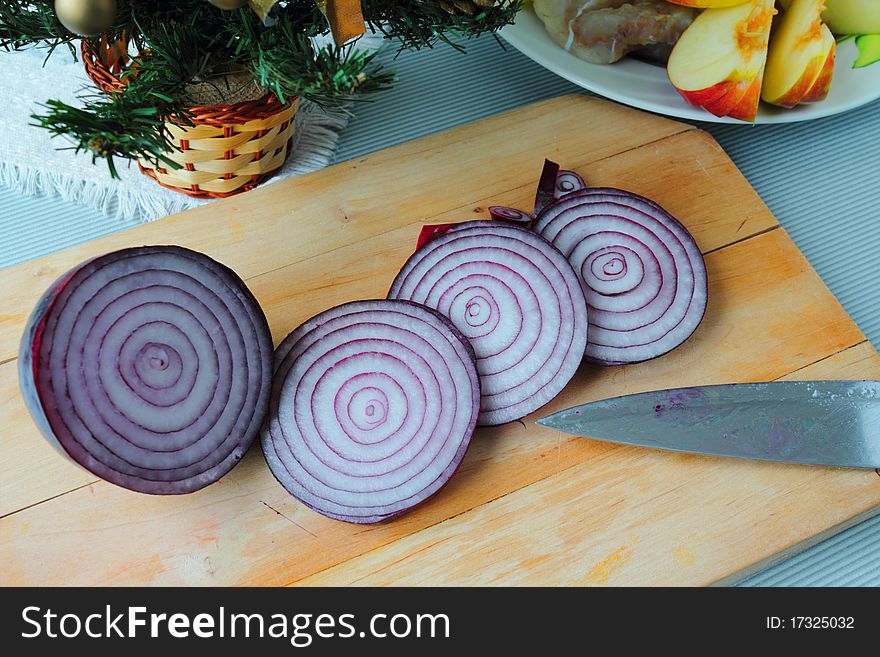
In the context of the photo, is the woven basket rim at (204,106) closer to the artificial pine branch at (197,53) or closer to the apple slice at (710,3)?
the artificial pine branch at (197,53)

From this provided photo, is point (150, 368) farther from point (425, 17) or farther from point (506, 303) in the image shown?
point (425, 17)

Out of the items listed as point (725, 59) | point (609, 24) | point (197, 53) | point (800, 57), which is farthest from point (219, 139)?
point (800, 57)

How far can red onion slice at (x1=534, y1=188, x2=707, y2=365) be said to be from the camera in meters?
1.26

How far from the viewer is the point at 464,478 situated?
47.0 inches

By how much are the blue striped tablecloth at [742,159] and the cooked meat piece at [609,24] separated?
0.19 m

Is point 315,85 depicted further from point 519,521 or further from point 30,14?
point 519,521

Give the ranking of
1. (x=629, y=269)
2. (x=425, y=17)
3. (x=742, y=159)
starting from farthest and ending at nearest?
(x=742, y=159), (x=629, y=269), (x=425, y=17)

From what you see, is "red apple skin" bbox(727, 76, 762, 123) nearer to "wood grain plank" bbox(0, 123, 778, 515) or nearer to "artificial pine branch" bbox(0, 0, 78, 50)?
"wood grain plank" bbox(0, 123, 778, 515)

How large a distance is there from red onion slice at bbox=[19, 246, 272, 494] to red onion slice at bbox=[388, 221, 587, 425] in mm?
262

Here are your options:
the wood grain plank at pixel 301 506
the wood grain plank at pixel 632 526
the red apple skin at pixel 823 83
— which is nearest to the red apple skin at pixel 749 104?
the red apple skin at pixel 823 83

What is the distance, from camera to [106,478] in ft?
3.42

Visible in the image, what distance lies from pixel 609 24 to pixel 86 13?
37.5 inches

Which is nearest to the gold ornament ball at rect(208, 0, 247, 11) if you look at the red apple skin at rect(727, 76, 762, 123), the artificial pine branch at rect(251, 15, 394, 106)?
the artificial pine branch at rect(251, 15, 394, 106)

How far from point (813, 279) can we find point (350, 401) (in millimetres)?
773
